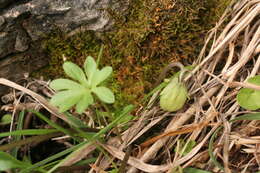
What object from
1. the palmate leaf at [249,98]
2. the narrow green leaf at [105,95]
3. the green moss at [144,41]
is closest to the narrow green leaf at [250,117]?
the palmate leaf at [249,98]

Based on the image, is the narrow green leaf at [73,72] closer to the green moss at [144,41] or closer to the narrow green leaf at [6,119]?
the green moss at [144,41]

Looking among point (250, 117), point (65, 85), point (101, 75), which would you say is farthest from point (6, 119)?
point (250, 117)

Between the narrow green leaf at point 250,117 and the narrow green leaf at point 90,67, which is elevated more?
the narrow green leaf at point 90,67

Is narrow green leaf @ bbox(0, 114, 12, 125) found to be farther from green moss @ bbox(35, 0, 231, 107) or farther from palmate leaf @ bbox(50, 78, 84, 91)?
palmate leaf @ bbox(50, 78, 84, 91)

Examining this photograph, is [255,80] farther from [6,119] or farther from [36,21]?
[6,119]

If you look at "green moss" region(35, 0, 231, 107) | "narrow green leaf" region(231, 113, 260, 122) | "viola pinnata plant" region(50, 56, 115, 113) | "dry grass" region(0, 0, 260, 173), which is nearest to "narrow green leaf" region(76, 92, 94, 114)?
"viola pinnata plant" region(50, 56, 115, 113)

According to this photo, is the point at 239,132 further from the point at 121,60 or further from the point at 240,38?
the point at 121,60
